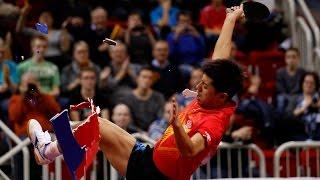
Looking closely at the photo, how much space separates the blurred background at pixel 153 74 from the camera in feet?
35.7

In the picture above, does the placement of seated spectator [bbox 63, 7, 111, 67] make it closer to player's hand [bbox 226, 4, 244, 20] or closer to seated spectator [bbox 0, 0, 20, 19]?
seated spectator [bbox 0, 0, 20, 19]

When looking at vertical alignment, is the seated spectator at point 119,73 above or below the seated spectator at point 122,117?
above

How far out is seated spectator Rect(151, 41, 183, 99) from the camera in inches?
502

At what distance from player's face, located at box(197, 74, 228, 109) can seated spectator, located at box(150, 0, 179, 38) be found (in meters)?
6.64

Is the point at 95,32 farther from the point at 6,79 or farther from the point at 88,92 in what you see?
the point at 6,79

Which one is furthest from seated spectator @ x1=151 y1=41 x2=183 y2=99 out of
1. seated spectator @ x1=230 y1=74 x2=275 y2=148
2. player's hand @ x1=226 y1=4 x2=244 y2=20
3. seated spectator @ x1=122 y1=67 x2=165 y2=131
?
player's hand @ x1=226 y1=4 x2=244 y2=20

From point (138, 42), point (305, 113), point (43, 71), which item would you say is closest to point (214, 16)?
point (138, 42)

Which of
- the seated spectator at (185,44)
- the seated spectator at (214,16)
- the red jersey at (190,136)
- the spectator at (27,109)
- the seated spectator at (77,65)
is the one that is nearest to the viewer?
the red jersey at (190,136)

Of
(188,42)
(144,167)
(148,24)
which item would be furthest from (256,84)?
(144,167)

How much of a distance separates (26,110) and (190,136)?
384cm

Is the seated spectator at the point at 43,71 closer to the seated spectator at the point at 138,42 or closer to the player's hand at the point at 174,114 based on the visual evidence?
the seated spectator at the point at 138,42

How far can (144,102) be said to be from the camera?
39.2ft

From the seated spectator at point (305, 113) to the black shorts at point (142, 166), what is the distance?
175 inches

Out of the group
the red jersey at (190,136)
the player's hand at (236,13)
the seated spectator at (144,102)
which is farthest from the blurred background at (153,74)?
the red jersey at (190,136)
